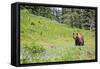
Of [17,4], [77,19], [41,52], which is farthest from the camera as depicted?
[77,19]

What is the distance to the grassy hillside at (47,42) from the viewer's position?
9.09 ft

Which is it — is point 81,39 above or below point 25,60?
above

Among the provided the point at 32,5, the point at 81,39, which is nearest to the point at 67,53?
the point at 81,39

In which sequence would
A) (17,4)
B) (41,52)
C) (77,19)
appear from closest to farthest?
(17,4), (41,52), (77,19)

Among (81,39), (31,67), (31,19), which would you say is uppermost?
(31,19)

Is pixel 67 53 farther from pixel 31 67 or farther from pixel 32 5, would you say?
pixel 32 5

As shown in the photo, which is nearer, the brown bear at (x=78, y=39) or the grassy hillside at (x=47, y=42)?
the grassy hillside at (x=47, y=42)

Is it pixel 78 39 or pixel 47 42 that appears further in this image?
pixel 78 39

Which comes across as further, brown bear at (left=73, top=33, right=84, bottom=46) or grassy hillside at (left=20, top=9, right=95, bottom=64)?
brown bear at (left=73, top=33, right=84, bottom=46)

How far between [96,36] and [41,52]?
0.78m

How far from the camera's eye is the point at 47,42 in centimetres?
290

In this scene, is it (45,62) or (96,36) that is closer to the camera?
(45,62)

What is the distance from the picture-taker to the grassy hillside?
2.77m

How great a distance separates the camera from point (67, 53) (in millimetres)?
3012
